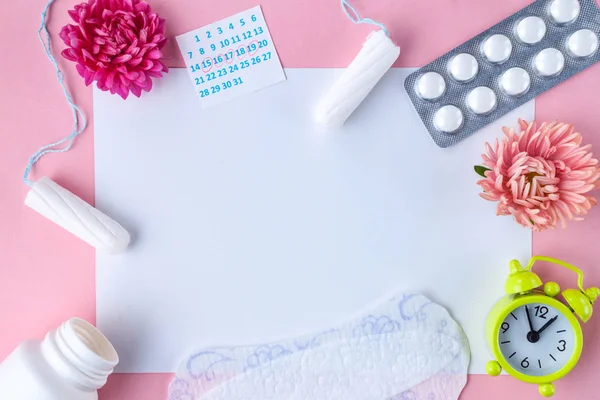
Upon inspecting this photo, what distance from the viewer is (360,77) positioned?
744mm

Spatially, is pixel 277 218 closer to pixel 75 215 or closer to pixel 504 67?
pixel 75 215

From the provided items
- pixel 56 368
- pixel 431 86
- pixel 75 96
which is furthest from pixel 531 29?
pixel 56 368

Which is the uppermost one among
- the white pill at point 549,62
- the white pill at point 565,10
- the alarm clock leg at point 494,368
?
the white pill at point 565,10

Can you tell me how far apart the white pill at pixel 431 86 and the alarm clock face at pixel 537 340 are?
1.11ft

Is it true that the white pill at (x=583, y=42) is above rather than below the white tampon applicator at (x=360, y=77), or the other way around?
above

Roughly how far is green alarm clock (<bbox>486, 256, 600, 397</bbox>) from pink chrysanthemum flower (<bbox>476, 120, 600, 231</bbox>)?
0.08m

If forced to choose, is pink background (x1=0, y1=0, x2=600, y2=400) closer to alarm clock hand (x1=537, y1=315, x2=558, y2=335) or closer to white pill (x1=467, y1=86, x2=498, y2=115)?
white pill (x1=467, y1=86, x2=498, y2=115)

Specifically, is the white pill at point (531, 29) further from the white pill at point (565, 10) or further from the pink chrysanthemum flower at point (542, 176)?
the pink chrysanthemum flower at point (542, 176)

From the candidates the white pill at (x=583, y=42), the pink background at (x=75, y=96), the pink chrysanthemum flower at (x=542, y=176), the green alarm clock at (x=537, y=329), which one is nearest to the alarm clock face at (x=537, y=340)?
the green alarm clock at (x=537, y=329)

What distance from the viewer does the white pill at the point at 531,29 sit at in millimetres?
771

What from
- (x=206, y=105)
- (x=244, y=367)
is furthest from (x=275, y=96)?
(x=244, y=367)

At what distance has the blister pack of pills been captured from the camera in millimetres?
774

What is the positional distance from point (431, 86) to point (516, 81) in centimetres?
13

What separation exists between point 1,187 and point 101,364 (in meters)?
0.30
